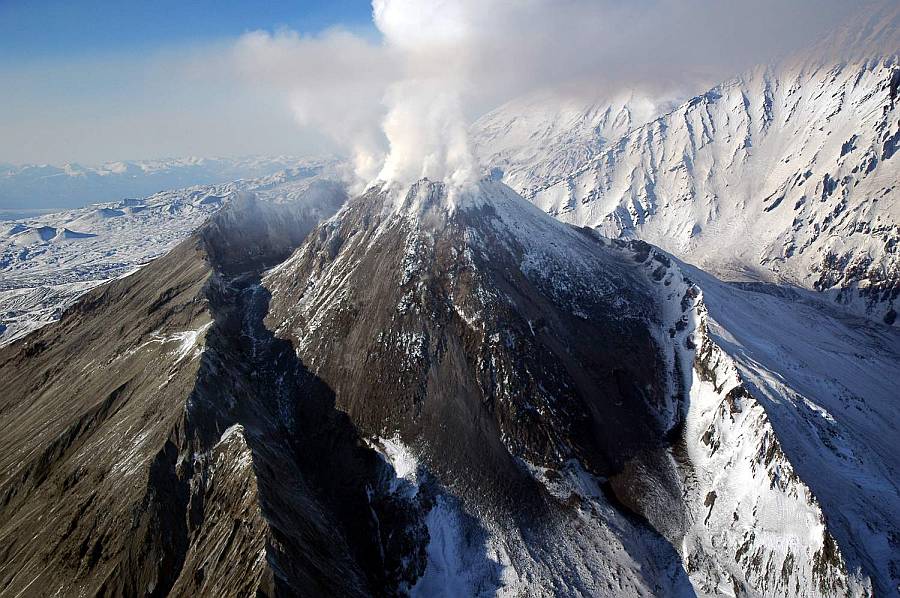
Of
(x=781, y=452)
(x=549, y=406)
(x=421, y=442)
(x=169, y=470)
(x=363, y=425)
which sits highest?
(x=169, y=470)

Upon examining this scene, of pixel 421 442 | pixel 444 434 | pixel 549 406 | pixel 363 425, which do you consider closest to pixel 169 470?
pixel 363 425

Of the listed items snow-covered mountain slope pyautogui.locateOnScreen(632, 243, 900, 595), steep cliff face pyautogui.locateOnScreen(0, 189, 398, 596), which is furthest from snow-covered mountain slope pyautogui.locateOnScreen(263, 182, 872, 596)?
steep cliff face pyautogui.locateOnScreen(0, 189, 398, 596)

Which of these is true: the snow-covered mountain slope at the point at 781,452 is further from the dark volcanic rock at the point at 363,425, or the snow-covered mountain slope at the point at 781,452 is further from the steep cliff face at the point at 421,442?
the dark volcanic rock at the point at 363,425

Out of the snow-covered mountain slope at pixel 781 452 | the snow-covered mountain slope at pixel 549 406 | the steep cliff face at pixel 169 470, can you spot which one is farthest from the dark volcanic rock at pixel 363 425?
the snow-covered mountain slope at pixel 781 452

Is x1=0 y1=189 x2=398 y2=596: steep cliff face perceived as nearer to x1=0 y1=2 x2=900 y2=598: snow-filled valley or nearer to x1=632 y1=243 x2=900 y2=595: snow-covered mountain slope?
x1=0 y1=2 x2=900 y2=598: snow-filled valley

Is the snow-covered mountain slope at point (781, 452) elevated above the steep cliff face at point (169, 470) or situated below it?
below

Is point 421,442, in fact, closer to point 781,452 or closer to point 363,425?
point 363,425

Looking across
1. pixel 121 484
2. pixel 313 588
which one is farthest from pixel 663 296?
pixel 121 484

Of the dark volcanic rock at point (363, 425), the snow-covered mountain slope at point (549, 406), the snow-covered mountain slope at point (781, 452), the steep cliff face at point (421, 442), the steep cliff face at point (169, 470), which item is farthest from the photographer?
the snow-covered mountain slope at point (549, 406)

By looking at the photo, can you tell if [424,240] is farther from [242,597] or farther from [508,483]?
[242,597]

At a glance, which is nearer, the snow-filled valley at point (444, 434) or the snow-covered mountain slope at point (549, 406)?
the snow-filled valley at point (444, 434)

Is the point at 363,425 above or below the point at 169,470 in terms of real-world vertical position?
below
